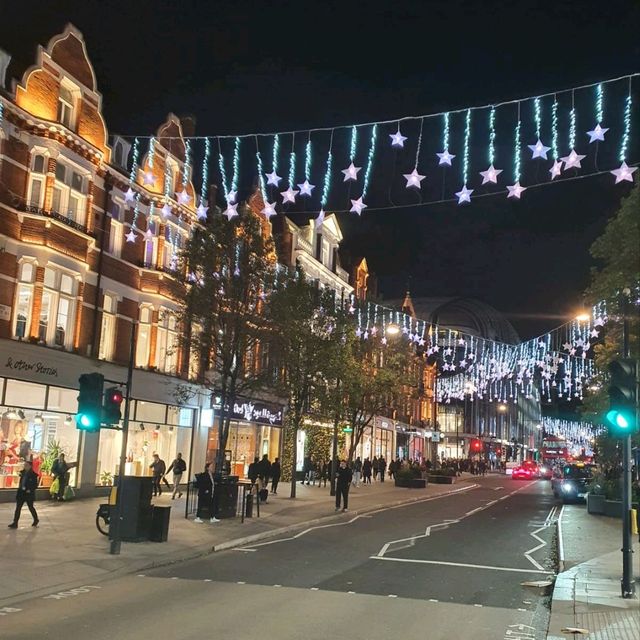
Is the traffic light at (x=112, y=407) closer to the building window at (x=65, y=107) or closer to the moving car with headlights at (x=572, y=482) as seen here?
the building window at (x=65, y=107)

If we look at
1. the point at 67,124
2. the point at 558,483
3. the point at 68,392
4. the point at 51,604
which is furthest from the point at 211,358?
the point at 558,483

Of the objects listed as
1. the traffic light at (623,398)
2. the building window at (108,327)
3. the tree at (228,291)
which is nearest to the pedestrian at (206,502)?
the tree at (228,291)

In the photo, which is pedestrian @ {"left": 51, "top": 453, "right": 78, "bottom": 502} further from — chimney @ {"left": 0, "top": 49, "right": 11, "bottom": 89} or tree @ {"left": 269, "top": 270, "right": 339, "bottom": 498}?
chimney @ {"left": 0, "top": 49, "right": 11, "bottom": 89}

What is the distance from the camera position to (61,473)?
23.0m

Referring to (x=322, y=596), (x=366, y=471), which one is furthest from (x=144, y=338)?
(x=322, y=596)

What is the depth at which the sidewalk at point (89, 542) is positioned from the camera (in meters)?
11.1

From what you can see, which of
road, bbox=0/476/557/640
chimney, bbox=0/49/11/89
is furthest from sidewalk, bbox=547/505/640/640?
chimney, bbox=0/49/11/89

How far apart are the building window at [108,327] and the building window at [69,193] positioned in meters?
3.38

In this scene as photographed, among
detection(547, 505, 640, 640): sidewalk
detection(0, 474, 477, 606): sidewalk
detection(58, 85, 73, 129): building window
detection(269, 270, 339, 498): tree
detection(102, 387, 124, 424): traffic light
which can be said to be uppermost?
detection(58, 85, 73, 129): building window

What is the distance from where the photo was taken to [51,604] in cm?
953

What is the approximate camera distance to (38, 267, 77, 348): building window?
23.5 meters

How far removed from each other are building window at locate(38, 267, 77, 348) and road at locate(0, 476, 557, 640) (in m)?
11.4

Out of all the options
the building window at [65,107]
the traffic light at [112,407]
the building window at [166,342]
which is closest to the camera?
the traffic light at [112,407]

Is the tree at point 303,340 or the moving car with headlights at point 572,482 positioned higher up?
the tree at point 303,340
